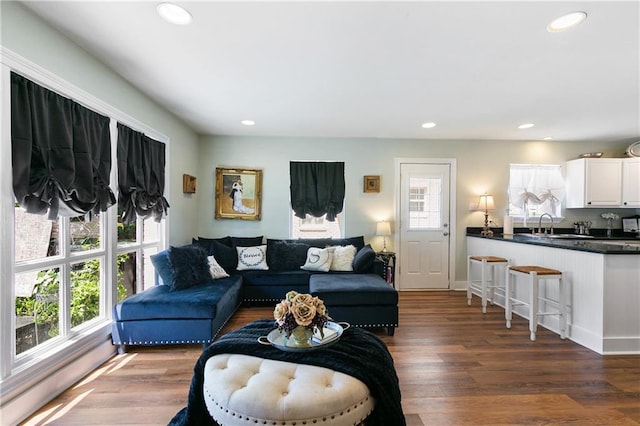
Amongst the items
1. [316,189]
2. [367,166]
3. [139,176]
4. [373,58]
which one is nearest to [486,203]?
[367,166]

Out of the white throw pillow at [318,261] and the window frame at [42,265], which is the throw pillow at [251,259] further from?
the window frame at [42,265]

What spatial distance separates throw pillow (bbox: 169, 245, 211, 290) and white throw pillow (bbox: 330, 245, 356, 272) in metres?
1.70

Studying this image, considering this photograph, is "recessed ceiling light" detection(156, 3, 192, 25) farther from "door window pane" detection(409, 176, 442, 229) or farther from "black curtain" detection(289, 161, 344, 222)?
"door window pane" detection(409, 176, 442, 229)

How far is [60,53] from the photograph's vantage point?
2.06 m

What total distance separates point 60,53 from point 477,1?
276 centimetres

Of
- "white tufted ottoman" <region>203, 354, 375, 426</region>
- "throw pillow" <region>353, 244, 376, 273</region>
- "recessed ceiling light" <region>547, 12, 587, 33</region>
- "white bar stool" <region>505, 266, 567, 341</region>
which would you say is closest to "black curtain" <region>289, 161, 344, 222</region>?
"throw pillow" <region>353, 244, 376, 273</region>

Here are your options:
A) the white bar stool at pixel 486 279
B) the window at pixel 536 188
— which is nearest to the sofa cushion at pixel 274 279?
the white bar stool at pixel 486 279

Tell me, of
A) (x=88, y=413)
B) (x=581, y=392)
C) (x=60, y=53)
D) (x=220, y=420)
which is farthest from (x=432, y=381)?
(x=60, y=53)

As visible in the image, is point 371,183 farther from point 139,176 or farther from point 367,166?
point 139,176

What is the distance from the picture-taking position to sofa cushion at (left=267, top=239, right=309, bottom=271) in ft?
14.1

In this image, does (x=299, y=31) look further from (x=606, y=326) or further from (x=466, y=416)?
(x=606, y=326)

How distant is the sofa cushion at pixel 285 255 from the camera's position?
14.1 feet

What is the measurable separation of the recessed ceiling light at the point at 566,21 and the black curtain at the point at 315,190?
126 inches

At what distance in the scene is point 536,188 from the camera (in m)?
4.98
